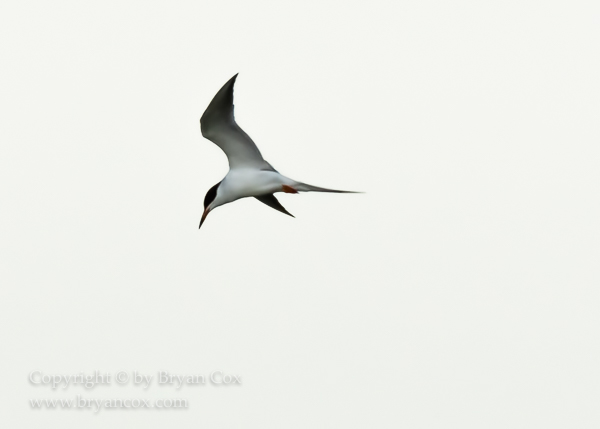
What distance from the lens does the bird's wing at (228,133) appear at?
443 inches

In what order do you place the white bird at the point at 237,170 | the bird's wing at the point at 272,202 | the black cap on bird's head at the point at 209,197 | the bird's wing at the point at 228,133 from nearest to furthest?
1. the bird's wing at the point at 228,133
2. the white bird at the point at 237,170
3. the black cap on bird's head at the point at 209,197
4. the bird's wing at the point at 272,202

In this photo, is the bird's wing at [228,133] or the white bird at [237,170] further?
the white bird at [237,170]

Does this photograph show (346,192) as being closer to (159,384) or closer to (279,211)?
(279,211)

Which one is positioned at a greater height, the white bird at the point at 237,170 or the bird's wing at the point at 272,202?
the white bird at the point at 237,170

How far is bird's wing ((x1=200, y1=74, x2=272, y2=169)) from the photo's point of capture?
443 inches

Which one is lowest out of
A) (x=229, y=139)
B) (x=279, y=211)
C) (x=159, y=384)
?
(x=159, y=384)

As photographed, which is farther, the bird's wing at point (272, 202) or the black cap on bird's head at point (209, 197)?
the bird's wing at point (272, 202)

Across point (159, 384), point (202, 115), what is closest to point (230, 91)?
point (202, 115)

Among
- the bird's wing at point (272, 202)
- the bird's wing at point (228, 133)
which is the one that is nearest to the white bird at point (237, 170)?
the bird's wing at point (228, 133)

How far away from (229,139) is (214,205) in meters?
0.85

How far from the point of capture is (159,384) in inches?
506

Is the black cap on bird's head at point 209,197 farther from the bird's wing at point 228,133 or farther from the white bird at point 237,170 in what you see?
the bird's wing at point 228,133

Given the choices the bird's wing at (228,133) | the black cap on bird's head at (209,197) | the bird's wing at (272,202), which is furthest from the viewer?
the bird's wing at (272,202)

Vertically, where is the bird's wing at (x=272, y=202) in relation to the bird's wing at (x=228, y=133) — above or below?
below
